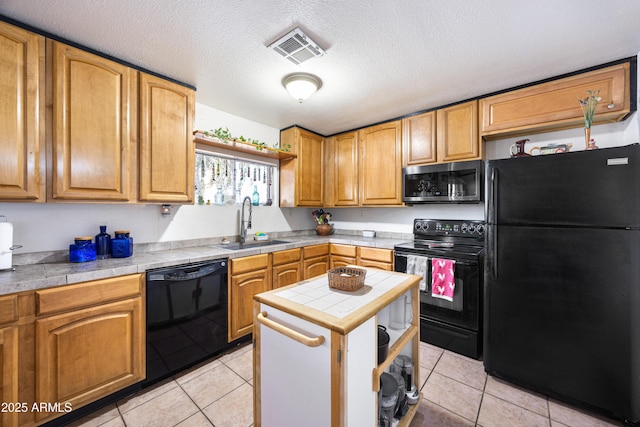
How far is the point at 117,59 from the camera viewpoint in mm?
1934

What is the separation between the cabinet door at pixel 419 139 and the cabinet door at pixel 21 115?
3.13 metres

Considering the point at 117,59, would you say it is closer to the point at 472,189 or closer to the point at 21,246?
the point at 21,246

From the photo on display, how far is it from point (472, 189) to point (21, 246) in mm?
3674

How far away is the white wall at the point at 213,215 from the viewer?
1.88 metres

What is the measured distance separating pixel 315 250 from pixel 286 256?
0.49 metres

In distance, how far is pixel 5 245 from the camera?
1575mm

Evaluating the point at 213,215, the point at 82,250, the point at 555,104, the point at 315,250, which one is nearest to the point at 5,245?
the point at 82,250

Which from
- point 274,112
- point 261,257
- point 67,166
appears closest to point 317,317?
point 261,257

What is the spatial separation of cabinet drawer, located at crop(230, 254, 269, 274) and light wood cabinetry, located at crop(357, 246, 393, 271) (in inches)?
45.2

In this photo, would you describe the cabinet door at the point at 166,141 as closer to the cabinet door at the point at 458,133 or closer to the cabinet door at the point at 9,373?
the cabinet door at the point at 9,373

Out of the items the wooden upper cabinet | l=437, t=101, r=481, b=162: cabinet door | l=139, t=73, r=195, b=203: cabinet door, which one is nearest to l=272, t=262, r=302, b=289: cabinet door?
l=139, t=73, r=195, b=203: cabinet door

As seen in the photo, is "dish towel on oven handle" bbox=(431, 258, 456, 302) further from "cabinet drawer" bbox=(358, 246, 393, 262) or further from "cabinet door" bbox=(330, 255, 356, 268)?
"cabinet door" bbox=(330, 255, 356, 268)

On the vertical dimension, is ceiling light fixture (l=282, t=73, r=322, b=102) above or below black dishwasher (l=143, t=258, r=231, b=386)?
above

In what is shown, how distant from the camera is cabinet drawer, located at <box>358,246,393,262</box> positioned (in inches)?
113
